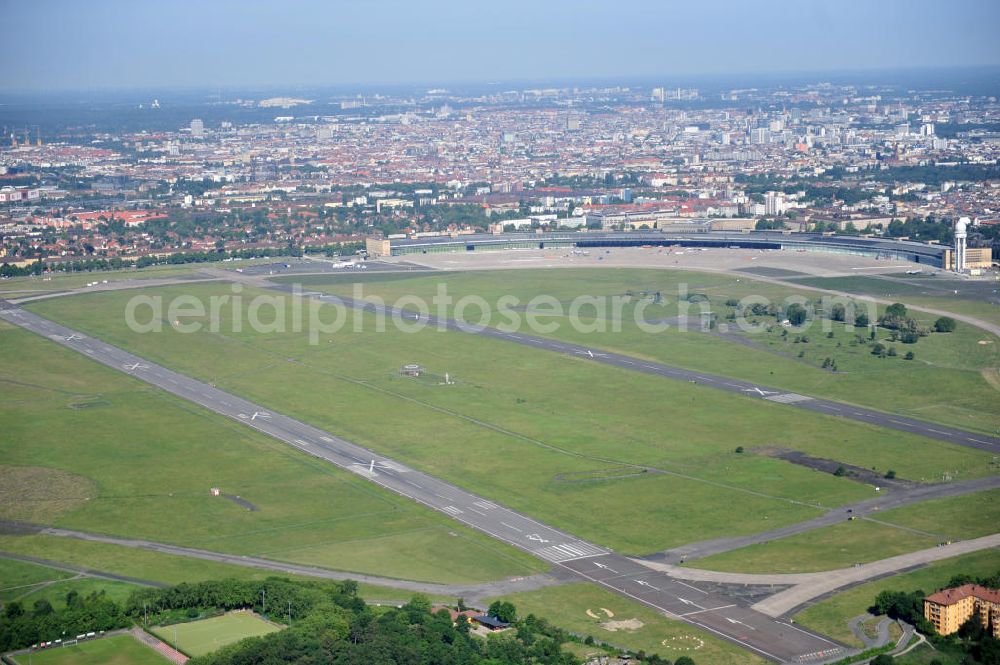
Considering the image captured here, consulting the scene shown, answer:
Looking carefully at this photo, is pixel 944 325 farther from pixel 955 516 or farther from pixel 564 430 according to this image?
pixel 955 516

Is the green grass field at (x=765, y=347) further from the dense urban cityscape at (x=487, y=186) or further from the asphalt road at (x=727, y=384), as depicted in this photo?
the dense urban cityscape at (x=487, y=186)

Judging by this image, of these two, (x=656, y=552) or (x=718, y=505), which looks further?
(x=718, y=505)

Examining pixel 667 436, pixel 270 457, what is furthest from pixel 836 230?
pixel 270 457

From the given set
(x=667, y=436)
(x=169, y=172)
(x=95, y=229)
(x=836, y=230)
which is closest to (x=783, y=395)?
(x=667, y=436)

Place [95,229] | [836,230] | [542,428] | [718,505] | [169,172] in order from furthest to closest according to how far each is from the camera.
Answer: [169,172], [95,229], [836,230], [542,428], [718,505]

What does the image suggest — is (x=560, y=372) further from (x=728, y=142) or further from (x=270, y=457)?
(x=728, y=142)

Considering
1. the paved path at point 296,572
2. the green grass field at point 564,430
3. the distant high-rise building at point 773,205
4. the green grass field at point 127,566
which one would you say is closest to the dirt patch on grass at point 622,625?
the paved path at point 296,572

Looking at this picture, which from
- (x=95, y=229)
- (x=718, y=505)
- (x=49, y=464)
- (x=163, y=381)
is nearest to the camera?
(x=718, y=505)

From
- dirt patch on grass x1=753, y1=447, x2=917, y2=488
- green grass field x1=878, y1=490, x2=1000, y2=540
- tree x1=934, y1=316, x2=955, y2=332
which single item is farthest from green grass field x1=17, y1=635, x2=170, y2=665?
tree x1=934, y1=316, x2=955, y2=332
